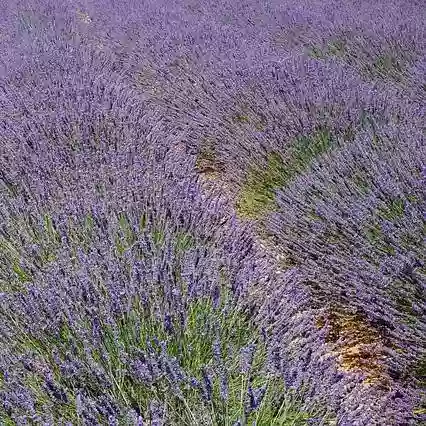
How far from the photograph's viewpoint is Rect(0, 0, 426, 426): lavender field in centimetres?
130

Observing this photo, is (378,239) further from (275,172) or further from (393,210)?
(275,172)

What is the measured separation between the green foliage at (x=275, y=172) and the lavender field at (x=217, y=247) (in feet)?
0.04

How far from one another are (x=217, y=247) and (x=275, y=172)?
0.97m

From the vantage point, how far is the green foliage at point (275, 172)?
263 cm

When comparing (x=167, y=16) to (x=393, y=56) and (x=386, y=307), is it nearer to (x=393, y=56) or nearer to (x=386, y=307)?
(x=393, y=56)

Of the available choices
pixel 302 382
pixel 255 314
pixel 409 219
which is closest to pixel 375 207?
pixel 409 219

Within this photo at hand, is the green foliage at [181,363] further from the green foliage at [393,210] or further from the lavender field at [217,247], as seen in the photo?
the green foliage at [393,210]

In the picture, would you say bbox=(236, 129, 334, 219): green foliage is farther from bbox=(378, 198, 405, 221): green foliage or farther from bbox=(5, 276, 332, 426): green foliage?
bbox=(5, 276, 332, 426): green foliage

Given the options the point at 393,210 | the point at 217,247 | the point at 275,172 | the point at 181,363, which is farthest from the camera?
the point at 275,172

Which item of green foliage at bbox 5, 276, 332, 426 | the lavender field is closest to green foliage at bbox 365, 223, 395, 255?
the lavender field

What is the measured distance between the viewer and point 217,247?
183 cm

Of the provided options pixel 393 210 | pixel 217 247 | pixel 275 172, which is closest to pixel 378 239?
pixel 393 210

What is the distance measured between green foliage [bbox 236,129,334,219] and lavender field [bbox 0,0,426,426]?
0.04 ft

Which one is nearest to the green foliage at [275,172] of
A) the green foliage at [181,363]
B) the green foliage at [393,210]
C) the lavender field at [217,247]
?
the lavender field at [217,247]
